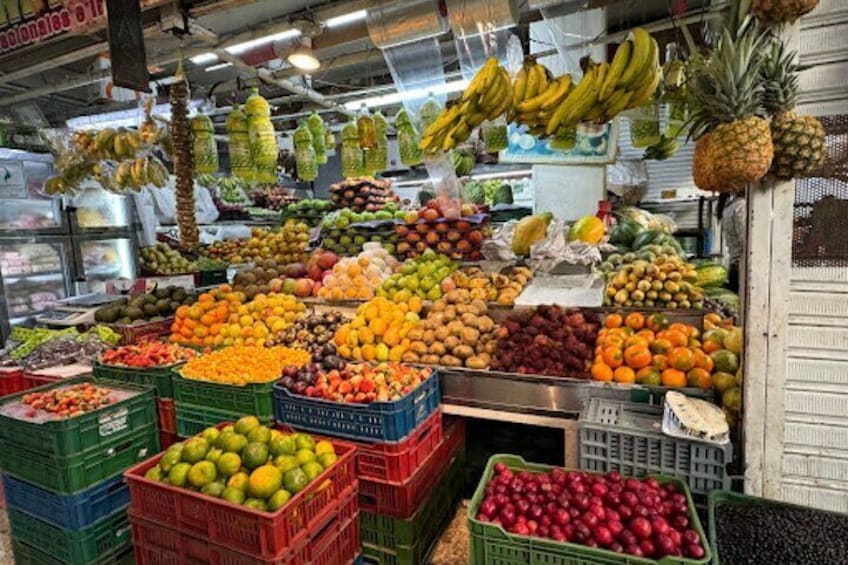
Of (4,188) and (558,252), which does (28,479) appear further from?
(4,188)

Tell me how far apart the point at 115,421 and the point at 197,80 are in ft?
21.7

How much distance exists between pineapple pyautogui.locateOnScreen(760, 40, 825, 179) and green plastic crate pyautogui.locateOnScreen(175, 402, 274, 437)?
2.93 metres

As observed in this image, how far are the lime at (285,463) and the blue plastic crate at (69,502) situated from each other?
1227 millimetres

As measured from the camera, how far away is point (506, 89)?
2984 millimetres

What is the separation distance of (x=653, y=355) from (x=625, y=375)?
24 centimetres

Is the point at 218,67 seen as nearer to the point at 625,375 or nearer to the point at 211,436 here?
the point at 211,436

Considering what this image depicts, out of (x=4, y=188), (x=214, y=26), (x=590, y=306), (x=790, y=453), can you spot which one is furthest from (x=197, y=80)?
(x=790, y=453)

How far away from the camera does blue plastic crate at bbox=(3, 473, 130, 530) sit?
2.47 meters

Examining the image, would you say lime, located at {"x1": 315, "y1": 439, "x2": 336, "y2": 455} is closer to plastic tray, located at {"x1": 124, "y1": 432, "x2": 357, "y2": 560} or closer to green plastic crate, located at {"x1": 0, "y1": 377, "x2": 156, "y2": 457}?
plastic tray, located at {"x1": 124, "y1": 432, "x2": 357, "y2": 560}

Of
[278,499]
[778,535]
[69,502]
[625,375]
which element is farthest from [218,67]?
[778,535]

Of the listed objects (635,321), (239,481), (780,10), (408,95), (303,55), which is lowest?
(239,481)

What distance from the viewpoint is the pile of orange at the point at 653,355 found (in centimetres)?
254

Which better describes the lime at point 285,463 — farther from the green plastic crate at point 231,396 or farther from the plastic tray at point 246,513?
the green plastic crate at point 231,396

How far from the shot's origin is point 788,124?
1876 mm
